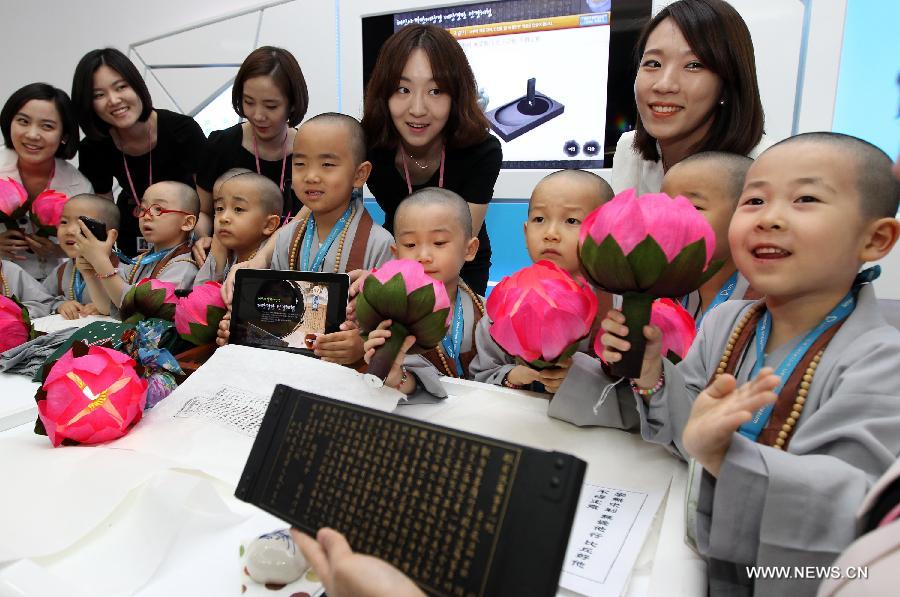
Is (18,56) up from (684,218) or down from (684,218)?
up

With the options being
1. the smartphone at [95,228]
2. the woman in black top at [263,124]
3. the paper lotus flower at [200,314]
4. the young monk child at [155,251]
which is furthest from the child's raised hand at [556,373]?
the smartphone at [95,228]

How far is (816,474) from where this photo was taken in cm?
61

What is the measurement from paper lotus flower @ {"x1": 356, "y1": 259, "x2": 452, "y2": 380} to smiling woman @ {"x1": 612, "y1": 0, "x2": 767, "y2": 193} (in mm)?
818

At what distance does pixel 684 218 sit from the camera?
685 millimetres

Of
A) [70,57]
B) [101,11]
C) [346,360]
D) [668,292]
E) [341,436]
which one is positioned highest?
[101,11]

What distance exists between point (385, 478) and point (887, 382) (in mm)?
585

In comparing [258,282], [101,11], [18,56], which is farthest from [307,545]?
[18,56]

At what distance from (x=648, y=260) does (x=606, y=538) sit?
337 millimetres

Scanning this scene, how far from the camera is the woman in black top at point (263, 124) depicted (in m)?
2.20

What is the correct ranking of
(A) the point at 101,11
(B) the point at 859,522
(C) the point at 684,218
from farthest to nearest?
(A) the point at 101,11 → (C) the point at 684,218 → (B) the point at 859,522

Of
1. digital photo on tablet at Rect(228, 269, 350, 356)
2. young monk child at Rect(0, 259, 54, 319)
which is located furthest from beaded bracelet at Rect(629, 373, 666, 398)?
young monk child at Rect(0, 259, 54, 319)

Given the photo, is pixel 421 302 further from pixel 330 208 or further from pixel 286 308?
pixel 330 208

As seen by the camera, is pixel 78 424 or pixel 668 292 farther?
pixel 78 424

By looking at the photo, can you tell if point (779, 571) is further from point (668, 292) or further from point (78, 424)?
point (78, 424)
